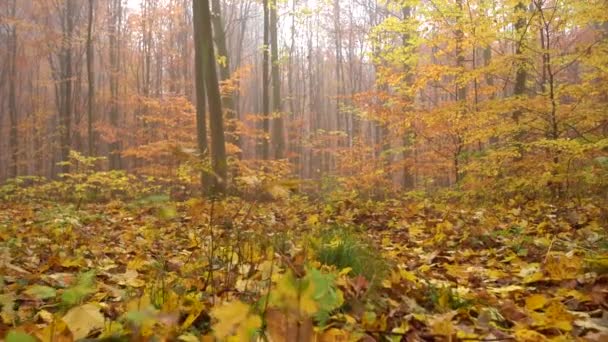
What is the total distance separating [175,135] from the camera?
660 inches

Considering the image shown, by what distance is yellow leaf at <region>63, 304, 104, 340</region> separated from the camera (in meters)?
1.53

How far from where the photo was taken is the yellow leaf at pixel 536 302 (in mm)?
2062

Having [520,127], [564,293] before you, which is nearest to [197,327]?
[564,293]

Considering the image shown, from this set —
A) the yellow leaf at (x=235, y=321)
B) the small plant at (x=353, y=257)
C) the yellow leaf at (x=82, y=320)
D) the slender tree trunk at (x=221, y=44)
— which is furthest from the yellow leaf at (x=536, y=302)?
the slender tree trunk at (x=221, y=44)

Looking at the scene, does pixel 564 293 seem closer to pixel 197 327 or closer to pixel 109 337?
pixel 197 327

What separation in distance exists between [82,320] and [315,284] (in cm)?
86

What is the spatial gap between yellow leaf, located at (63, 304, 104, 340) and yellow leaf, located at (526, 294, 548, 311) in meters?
1.77

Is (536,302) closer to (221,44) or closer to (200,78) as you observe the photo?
(200,78)

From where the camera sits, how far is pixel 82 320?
62.1 inches

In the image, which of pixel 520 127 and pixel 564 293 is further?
pixel 520 127

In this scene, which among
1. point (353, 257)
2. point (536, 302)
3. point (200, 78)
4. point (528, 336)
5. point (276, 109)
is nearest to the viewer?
point (528, 336)

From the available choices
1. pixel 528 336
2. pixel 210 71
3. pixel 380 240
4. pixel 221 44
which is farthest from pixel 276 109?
pixel 528 336

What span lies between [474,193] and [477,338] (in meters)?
5.92

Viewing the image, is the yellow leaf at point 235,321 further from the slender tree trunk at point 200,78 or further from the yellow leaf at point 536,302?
the slender tree trunk at point 200,78
